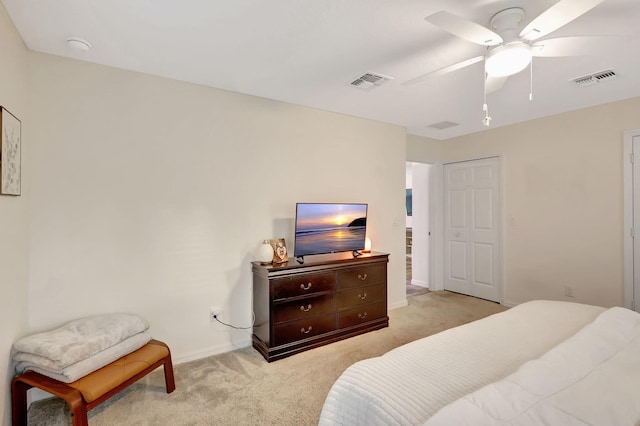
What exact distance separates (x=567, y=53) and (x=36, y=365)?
12.4ft

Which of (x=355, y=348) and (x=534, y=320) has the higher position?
(x=534, y=320)

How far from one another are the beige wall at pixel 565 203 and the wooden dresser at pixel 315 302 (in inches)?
82.5

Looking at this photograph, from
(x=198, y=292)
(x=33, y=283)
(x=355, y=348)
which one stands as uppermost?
(x=33, y=283)

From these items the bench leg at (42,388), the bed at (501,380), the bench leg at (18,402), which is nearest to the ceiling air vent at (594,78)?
the bed at (501,380)

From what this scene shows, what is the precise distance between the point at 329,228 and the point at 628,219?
126 inches

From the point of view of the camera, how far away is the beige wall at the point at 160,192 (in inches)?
93.9

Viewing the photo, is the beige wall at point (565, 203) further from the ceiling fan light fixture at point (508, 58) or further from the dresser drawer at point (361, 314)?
the ceiling fan light fixture at point (508, 58)

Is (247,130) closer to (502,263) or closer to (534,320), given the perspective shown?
(534,320)

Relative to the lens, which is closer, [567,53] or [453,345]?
[453,345]

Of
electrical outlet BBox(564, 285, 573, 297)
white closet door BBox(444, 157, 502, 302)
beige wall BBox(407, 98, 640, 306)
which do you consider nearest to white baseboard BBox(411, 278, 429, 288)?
white closet door BBox(444, 157, 502, 302)

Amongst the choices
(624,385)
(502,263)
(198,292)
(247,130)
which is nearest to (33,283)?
(198,292)

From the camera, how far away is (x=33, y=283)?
2301mm

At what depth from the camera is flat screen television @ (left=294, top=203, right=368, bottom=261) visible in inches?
127

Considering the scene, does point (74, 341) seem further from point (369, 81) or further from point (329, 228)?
point (369, 81)
